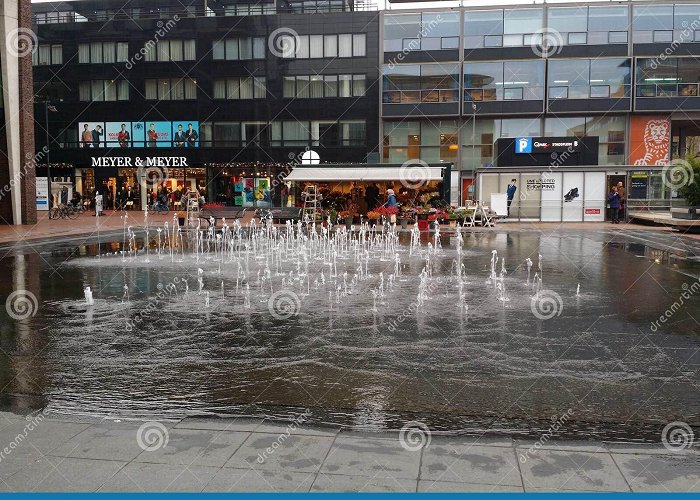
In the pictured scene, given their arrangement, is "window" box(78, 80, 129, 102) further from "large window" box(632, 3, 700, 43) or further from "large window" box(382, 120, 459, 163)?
"large window" box(632, 3, 700, 43)

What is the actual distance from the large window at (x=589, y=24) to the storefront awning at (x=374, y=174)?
19.6 m

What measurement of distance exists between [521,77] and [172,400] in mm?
47672

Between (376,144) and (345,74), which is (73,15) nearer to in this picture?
(345,74)

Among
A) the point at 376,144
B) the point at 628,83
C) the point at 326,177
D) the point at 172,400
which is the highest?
the point at 628,83

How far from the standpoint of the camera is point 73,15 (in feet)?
203

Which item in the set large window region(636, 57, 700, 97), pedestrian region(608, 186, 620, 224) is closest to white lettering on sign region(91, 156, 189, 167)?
pedestrian region(608, 186, 620, 224)

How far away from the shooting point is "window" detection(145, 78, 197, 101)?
55562mm

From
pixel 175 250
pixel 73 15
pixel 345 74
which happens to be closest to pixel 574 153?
pixel 345 74

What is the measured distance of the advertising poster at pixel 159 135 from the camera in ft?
182

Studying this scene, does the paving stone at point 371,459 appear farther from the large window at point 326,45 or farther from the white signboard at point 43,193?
the large window at point 326,45

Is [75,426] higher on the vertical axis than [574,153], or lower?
lower

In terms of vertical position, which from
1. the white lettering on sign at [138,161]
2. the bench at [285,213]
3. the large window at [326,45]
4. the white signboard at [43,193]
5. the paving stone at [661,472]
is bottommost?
the paving stone at [661,472]

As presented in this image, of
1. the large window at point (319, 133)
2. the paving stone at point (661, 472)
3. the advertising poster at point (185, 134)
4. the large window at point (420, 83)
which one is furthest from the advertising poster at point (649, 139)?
the paving stone at point (661, 472)

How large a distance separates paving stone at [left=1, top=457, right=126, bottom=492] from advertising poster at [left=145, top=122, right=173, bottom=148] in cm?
5326
